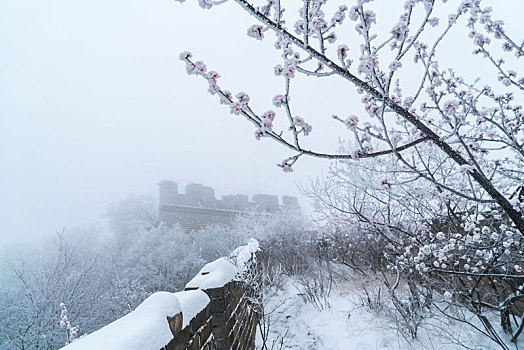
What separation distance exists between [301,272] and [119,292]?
5.18 metres

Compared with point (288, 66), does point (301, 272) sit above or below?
below

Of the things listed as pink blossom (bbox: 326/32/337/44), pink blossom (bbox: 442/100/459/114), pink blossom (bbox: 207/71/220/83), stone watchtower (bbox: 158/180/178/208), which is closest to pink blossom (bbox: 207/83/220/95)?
pink blossom (bbox: 207/71/220/83)

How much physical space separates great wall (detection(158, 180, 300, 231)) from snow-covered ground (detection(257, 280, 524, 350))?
1183cm

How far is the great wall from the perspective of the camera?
17562 millimetres

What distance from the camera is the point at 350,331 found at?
4.13 meters

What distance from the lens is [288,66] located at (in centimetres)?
158

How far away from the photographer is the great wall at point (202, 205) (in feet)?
57.6

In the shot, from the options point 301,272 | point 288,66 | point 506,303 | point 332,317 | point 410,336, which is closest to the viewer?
point 288,66

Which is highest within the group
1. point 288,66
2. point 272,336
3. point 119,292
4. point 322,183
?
point 288,66

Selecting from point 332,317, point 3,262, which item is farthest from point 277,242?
point 3,262

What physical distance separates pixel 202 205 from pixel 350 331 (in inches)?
637

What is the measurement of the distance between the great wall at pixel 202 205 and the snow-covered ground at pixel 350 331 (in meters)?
11.8

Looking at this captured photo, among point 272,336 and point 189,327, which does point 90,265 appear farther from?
point 189,327

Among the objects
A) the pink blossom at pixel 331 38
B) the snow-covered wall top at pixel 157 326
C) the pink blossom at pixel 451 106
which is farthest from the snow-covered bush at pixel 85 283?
the pink blossom at pixel 451 106
